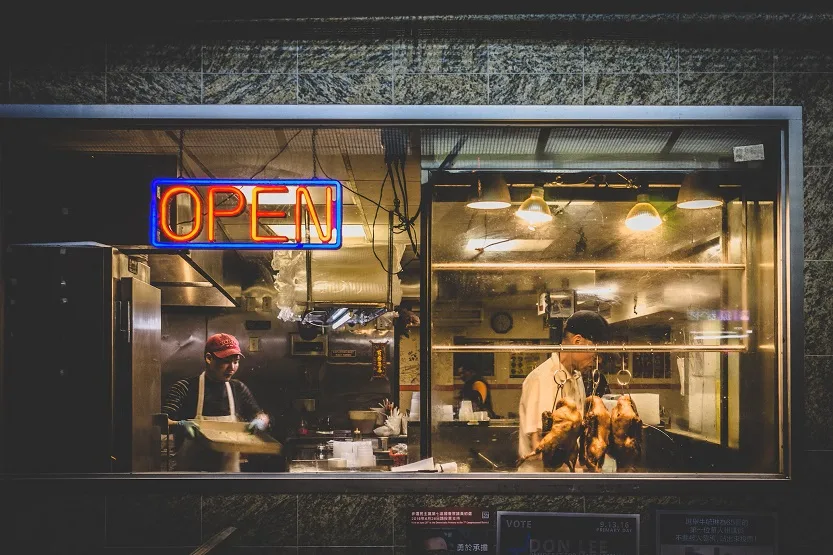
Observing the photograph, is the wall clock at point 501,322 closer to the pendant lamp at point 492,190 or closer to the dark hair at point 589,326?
the dark hair at point 589,326

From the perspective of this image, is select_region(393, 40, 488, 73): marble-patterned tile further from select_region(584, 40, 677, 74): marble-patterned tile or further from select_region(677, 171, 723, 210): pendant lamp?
select_region(677, 171, 723, 210): pendant lamp

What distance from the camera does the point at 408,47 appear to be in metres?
4.12

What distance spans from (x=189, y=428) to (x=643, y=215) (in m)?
4.45

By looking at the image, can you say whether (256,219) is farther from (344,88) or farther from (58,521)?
(58,521)

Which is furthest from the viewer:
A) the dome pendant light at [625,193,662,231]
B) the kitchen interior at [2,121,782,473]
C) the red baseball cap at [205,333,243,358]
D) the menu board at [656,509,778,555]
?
the red baseball cap at [205,333,243,358]

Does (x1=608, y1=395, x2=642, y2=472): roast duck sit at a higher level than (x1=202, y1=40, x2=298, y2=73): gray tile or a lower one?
lower

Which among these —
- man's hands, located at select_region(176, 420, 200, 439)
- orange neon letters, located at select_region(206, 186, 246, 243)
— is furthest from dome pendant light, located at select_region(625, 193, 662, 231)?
man's hands, located at select_region(176, 420, 200, 439)

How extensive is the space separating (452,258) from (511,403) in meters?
1.47

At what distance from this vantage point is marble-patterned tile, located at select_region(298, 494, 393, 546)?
4.04m

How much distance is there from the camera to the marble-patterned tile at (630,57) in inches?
161

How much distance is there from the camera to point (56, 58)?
13.5 ft

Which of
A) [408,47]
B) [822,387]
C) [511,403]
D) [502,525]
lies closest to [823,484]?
[822,387]

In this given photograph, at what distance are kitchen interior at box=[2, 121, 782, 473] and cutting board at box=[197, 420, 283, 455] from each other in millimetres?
106

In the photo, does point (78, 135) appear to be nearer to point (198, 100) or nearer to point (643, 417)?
point (198, 100)
